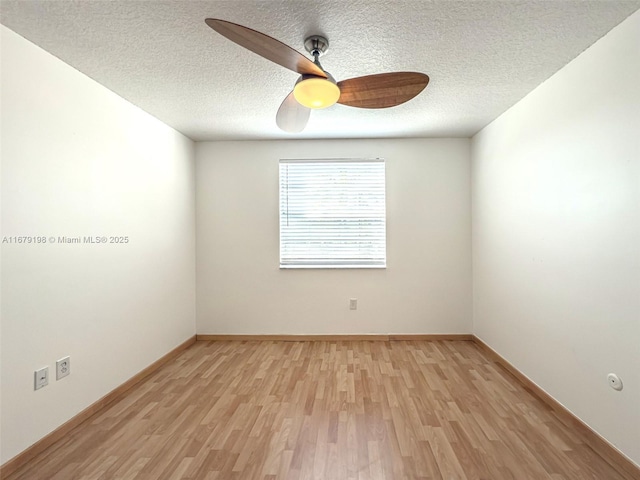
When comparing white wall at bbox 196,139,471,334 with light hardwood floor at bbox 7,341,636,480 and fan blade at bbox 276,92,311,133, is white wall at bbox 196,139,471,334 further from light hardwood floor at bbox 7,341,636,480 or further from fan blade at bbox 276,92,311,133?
fan blade at bbox 276,92,311,133

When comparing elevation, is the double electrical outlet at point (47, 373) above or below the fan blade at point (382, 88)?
below

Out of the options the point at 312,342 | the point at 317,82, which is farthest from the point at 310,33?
the point at 312,342

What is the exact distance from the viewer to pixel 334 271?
384cm

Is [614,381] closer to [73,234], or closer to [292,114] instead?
[292,114]

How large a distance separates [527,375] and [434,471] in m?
1.43

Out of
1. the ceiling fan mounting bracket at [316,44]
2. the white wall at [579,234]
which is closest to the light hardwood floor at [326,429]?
the white wall at [579,234]

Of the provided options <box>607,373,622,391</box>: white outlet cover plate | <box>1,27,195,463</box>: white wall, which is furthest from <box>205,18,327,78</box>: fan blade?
<box>607,373,622,391</box>: white outlet cover plate

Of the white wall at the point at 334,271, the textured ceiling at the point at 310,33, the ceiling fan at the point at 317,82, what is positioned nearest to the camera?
the ceiling fan at the point at 317,82

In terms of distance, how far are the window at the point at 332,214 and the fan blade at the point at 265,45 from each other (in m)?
2.22

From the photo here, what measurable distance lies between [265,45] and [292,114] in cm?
68

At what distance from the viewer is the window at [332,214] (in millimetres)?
3842

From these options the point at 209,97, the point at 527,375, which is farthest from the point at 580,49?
the point at 209,97

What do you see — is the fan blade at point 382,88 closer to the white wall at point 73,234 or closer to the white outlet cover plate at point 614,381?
the white wall at point 73,234

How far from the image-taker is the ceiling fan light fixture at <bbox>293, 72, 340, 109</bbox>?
1.62 m
